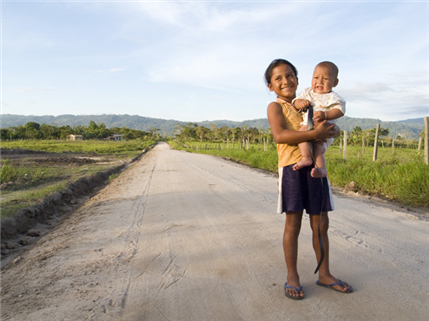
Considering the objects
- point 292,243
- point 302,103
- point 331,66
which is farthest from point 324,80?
point 292,243

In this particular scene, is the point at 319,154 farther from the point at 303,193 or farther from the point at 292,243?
the point at 292,243

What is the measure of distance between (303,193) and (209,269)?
1280 mm

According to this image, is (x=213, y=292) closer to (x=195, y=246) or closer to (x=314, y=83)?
(x=195, y=246)

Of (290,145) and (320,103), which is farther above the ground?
(320,103)

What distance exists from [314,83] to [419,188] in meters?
5.33

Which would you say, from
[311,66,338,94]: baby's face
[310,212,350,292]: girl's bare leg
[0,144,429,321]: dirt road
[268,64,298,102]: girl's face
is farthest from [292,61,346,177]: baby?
[0,144,429,321]: dirt road

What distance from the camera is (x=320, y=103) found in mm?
2516

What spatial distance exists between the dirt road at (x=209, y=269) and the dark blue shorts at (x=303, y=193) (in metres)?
0.72

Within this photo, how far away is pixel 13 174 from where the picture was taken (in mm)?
10477

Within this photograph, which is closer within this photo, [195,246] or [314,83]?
[314,83]

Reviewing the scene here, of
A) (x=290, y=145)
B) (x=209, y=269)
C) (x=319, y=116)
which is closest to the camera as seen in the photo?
(x=319, y=116)

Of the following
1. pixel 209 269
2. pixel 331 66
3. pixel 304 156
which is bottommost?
pixel 209 269

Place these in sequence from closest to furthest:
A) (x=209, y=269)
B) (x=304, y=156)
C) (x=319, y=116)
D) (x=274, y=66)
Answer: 1. (x=319, y=116)
2. (x=304, y=156)
3. (x=274, y=66)
4. (x=209, y=269)

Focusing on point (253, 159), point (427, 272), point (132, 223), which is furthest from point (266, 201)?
point (253, 159)
